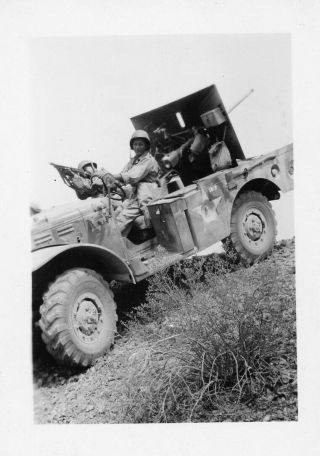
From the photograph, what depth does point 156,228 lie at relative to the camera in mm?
4297

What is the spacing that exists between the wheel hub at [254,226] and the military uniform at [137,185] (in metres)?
1.00

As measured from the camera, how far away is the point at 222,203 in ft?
14.9

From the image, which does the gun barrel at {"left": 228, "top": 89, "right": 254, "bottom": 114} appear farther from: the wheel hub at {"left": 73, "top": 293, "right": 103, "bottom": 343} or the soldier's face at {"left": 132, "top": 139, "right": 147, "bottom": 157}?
the wheel hub at {"left": 73, "top": 293, "right": 103, "bottom": 343}

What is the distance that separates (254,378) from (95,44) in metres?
2.60

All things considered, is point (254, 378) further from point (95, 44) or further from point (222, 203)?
point (95, 44)

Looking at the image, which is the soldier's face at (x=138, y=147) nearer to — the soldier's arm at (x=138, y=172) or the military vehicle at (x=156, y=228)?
the soldier's arm at (x=138, y=172)

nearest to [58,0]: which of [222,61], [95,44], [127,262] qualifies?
[95,44]

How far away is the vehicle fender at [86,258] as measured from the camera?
338 cm

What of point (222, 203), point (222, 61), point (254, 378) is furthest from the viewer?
point (222, 203)

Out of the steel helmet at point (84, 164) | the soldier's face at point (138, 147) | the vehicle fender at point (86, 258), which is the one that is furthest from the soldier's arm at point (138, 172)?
the vehicle fender at point (86, 258)

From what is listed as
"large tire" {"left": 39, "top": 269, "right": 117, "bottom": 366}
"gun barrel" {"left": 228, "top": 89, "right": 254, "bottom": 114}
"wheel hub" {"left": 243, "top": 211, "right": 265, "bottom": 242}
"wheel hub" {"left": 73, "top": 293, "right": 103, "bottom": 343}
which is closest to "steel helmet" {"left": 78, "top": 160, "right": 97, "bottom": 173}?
"large tire" {"left": 39, "top": 269, "right": 117, "bottom": 366}

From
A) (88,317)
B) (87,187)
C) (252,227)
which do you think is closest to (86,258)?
(88,317)

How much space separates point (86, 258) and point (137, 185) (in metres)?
1.00

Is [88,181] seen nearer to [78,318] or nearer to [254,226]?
[78,318]
